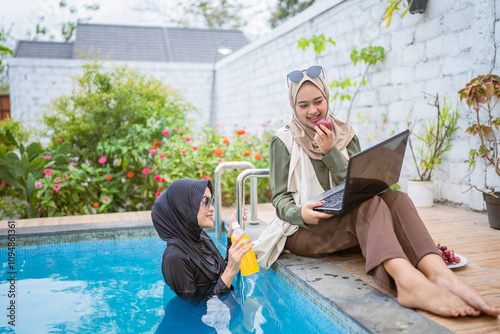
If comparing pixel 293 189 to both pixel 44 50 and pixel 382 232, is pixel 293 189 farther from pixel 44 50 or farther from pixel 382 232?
pixel 44 50

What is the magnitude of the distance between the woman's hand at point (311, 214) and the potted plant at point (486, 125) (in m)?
1.81

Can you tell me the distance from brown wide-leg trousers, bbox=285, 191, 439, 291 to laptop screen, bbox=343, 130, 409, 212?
0.22 ft

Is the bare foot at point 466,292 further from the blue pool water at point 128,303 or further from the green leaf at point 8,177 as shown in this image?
the green leaf at point 8,177

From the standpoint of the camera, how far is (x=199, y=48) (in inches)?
599

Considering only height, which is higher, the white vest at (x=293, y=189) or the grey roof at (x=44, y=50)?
the grey roof at (x=44, y=50)

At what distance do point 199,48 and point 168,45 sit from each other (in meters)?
1.13

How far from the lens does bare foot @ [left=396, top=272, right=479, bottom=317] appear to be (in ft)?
5.39

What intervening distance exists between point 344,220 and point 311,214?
0.20 metres

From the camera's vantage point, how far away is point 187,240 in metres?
2.34

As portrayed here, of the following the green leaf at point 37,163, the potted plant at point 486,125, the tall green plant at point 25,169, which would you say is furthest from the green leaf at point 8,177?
the potted plant at point 486,125

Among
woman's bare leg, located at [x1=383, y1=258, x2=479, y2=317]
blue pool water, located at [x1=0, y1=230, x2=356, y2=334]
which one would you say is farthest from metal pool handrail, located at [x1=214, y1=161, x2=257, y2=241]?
woman's bare leg, located at [x1=383, y1=258, x2=479, y2=317]

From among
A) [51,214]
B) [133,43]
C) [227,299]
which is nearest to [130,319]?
[227,299]

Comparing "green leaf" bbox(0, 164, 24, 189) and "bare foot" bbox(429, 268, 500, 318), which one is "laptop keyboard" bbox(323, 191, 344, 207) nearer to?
"bare foot" bbox(429, 268, 500, 318)

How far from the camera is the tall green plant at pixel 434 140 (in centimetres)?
419
